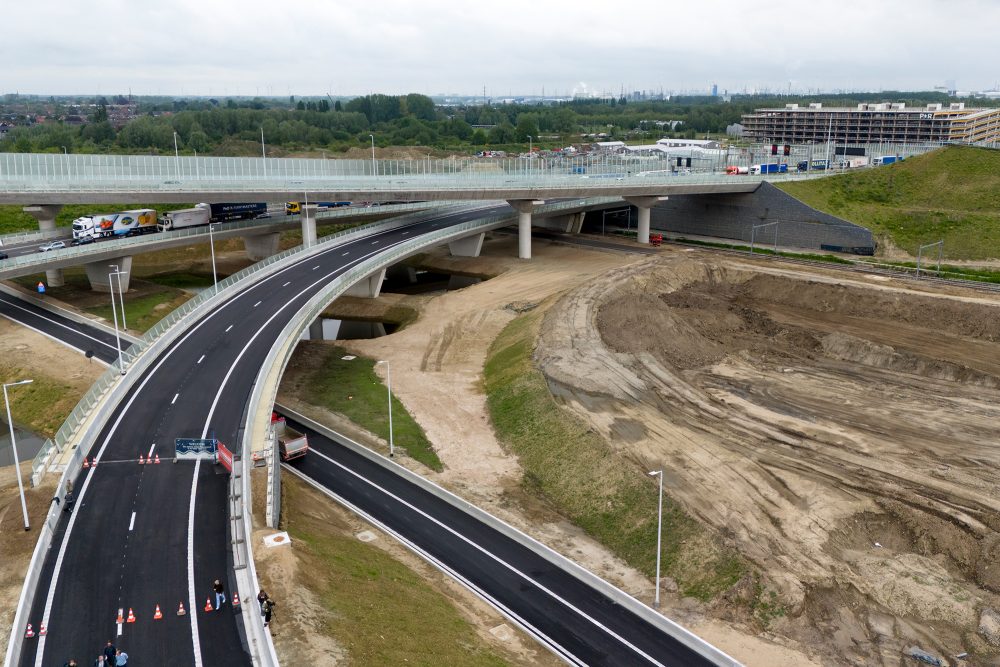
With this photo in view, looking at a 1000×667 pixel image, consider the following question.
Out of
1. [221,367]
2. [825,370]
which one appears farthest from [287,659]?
[825,370]

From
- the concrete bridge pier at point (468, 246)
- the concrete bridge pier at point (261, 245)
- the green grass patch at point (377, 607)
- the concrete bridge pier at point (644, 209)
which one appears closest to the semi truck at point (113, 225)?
the concrete bridge pier at point (261, 245)

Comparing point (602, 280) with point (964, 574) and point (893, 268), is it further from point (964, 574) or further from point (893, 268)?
point (964, 574)

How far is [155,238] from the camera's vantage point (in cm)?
8719

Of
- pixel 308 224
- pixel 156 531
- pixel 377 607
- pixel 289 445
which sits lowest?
pixel 377 607

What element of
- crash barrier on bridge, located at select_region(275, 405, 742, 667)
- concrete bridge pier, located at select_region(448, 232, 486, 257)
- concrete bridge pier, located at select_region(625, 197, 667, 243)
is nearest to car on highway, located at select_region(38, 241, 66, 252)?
crash barrier on bridge, located at select_region(275, 405, 742, 667)

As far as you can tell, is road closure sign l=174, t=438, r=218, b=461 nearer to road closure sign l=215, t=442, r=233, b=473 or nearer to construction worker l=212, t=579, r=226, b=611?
road closure sign l=215, t=442, r=233, b=473

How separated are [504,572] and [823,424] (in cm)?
2651

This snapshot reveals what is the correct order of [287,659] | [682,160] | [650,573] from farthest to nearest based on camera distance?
[682,160] → [650,573] → [287,659]

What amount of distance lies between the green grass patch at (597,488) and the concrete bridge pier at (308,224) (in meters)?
38.7

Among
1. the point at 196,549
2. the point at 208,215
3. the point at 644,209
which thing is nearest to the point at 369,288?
the point at 208,215

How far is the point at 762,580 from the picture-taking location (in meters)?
37.7

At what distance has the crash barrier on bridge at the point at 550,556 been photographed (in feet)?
110

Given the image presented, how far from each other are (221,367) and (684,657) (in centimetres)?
3540

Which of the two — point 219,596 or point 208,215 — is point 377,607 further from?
point 208,215
